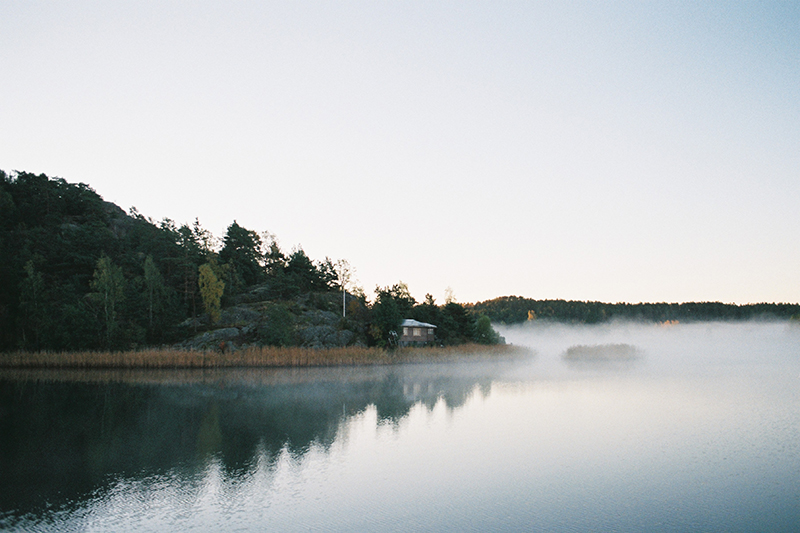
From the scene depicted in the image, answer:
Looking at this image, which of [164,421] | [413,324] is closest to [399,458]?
[164,421]

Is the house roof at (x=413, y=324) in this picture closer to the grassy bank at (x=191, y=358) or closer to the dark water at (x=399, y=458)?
the grassy bank at (x=191, y=358)

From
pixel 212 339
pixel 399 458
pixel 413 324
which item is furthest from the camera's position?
pixel 413 324

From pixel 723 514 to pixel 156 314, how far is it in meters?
65.5

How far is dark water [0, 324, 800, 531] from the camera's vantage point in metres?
13.1

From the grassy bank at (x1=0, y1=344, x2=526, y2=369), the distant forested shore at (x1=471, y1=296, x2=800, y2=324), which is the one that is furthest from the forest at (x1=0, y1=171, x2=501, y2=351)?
the distant forested shore at (x1=471, y1=296, x2=800, y2=324)

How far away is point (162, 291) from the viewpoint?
6781 centimetres

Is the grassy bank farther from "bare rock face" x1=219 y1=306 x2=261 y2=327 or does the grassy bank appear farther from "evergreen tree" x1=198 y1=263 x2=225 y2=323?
"evergreen tree" x1=198 y1=263 x2=225 y2=323

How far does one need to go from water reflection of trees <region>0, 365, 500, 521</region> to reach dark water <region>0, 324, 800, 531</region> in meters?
0.13

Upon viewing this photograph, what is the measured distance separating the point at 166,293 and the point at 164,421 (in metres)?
46.3

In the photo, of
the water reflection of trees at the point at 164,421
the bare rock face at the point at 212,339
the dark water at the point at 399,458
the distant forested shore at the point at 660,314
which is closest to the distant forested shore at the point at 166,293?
the bare rock face at the point at 212,339

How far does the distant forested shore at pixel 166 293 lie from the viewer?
59969 mm

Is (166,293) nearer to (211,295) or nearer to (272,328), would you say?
(211,295)

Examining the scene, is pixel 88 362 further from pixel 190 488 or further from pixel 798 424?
pixel 798 424

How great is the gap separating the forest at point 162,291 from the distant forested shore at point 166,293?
18 cm
